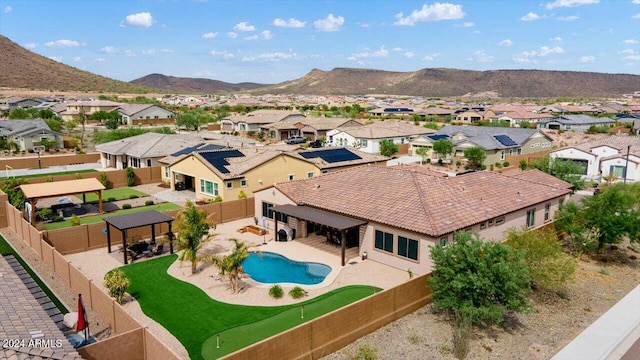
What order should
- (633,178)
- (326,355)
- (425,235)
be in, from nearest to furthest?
1. (326,355)
2. (425,235)
3. (633,178)

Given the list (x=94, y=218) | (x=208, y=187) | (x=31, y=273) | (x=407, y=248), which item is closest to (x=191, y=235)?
(x=31, y=273)

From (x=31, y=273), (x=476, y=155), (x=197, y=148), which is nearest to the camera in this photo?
(x=31, y=273)

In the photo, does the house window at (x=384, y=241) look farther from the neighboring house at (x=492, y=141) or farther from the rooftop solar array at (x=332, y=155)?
the neighboring house at (x=492, y=141)

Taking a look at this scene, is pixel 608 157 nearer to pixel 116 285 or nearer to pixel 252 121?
pixel 116 285

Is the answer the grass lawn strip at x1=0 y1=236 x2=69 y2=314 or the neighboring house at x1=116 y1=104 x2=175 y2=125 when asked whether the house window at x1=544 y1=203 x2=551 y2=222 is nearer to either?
the grass lawn strip at x1=0 y1=236 x2=69 y2=314

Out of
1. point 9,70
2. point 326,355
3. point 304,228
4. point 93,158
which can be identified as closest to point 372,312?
point 326,355

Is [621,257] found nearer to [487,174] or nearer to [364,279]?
[487,174]

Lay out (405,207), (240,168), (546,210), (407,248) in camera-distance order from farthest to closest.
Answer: (240,168) < (546,210) < (405,207) < (407,248)
